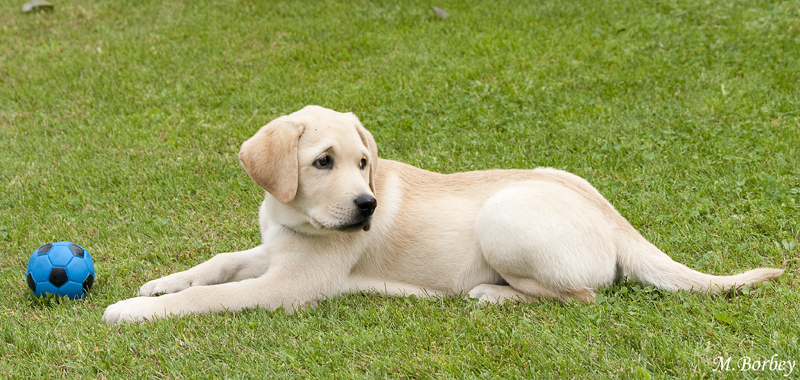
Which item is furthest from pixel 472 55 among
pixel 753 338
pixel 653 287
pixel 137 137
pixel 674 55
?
pixel 753 338

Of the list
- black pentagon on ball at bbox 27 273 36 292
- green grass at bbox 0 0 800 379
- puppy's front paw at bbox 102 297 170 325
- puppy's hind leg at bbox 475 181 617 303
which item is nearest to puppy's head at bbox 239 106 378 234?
green grass at bbox 0 0 800 379

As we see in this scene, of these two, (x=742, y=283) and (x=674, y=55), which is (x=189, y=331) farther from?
(x=674, y=55)

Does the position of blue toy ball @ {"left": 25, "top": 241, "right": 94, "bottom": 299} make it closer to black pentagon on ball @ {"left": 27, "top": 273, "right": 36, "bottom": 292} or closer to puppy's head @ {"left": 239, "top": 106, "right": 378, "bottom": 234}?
black pentagon on ball @ {"left": 27, "top": 273, "right": 36, "bottom": 292}

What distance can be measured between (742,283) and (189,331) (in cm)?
331

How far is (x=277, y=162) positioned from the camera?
4.12m

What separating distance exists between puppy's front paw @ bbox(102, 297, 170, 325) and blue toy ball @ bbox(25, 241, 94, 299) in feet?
1.60

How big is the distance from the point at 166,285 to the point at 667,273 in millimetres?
3285

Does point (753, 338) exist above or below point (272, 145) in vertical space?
below

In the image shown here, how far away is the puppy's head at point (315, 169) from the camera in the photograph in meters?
4.11

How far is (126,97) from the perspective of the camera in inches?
367

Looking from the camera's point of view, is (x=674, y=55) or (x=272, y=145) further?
(x=674, y=55)

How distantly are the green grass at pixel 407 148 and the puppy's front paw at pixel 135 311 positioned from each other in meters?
0.09

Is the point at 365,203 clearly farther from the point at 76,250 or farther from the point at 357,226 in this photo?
the point at 76,250

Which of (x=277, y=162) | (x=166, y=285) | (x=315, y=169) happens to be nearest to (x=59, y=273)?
(x=166, y=285)
